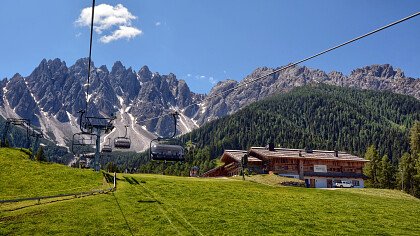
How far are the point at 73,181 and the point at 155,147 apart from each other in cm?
1468

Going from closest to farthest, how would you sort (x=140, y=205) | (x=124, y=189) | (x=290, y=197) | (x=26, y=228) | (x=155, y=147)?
(x=26, y=228) → (x=140, y=205) → (x=155, y=147) → (x=124, y=189) → (x=290, y=197)

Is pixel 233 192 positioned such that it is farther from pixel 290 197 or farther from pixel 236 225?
pixel 236 225

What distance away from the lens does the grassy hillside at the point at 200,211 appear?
37.5 m

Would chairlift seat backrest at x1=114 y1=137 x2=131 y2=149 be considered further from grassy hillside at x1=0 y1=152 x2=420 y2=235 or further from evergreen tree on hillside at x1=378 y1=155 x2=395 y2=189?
evergreen tree on hillside at x1=378 y1=155 x2=395 y2=189

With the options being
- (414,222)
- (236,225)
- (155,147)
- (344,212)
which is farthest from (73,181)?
(414,222)

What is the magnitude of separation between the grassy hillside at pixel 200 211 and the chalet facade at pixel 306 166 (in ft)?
106

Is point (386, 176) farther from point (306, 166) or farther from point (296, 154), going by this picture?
point (296, 154)

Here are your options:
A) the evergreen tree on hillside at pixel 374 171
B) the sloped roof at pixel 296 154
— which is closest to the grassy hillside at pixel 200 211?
the sloped roof at pixel 296 154

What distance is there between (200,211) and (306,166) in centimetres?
5980

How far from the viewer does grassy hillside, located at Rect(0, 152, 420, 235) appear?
123 feet

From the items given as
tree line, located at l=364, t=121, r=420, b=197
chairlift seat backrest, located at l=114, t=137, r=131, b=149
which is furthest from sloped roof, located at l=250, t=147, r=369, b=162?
chairlift seat backrest, located at l=114, t=137, r=131, b=149

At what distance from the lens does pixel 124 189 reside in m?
53.1

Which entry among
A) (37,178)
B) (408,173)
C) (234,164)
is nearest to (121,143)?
(37,178)

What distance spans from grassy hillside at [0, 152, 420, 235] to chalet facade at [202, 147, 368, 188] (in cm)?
3244
